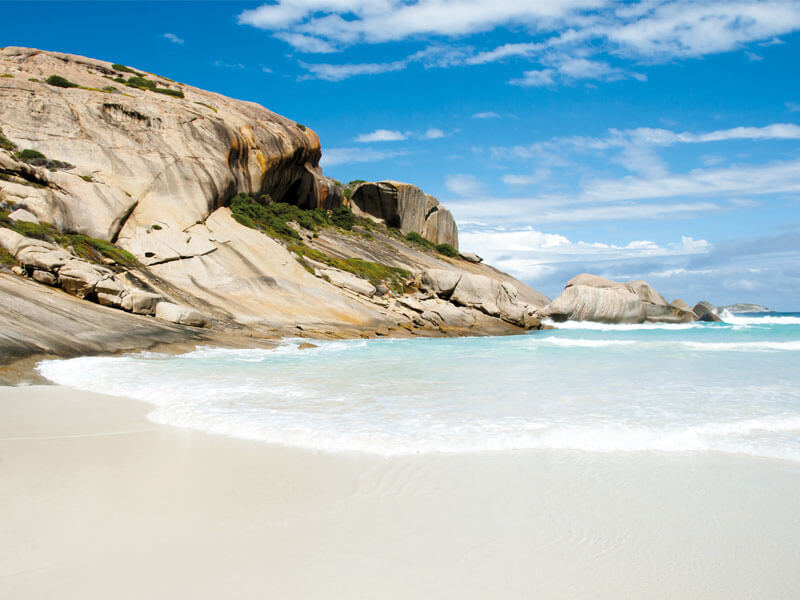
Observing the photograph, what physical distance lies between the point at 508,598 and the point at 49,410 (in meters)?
7.11

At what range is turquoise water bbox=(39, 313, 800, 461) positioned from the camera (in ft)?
21.1

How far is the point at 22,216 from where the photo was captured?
20.5 meters

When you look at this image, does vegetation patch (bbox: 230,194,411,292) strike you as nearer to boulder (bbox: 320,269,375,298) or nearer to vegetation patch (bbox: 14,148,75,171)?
boulder (bbox: 320,269,375,298)

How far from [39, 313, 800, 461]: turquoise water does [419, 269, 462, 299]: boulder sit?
55.6 feet

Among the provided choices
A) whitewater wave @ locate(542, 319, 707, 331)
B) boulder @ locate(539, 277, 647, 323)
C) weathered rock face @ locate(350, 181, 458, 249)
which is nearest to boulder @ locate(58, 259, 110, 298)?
whitewater wave @ locate(542, 319, 707, 331)

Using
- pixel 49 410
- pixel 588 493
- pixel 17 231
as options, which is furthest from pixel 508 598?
pixel 17 231

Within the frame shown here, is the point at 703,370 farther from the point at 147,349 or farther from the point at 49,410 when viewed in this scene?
the point at 147,349

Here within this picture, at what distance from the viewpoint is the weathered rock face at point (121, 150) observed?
23.1m

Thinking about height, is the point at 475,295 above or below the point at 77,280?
above

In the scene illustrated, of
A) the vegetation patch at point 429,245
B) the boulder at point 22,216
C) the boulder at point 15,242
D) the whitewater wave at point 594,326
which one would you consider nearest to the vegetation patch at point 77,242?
the boulder at point 22,216

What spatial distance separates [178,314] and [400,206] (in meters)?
36.5

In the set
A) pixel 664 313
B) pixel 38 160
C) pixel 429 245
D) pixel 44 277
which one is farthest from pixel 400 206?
pixel 44 277

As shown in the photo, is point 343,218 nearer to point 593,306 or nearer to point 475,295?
point 475,295

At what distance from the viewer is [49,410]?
751 cm
